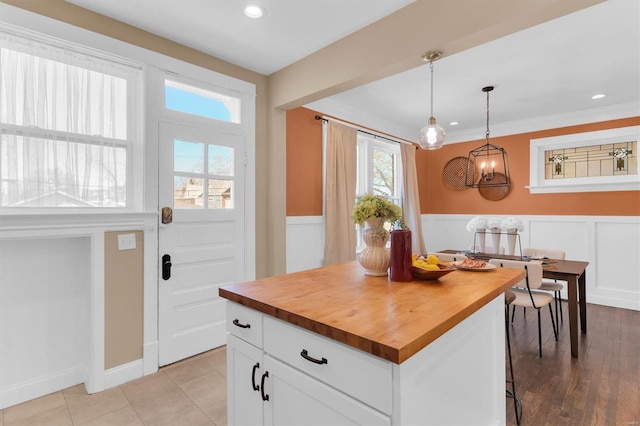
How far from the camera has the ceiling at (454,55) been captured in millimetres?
2262

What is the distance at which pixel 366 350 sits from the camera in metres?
0.93

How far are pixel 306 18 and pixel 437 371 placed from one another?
239 cm

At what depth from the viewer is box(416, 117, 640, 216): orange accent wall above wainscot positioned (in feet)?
13.9

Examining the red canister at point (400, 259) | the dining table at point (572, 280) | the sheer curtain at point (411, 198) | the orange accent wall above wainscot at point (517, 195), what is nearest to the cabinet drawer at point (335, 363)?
the red canister at point (400, 259)

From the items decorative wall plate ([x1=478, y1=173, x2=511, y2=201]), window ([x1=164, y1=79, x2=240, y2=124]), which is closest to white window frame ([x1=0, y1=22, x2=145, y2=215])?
window ([x1=164, y1=79, x2=240, y2=124])

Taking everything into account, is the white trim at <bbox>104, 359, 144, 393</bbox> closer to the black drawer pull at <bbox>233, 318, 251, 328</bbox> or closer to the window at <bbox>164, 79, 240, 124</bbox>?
the black drawer pull at <bbox>233, 318, 251, 328</bbox>

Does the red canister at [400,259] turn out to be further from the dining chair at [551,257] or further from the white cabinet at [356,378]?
the dining chair at [551,257]

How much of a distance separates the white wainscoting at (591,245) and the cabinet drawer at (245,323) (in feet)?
6.88

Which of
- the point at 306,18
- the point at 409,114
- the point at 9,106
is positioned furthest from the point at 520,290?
the point at 9,106

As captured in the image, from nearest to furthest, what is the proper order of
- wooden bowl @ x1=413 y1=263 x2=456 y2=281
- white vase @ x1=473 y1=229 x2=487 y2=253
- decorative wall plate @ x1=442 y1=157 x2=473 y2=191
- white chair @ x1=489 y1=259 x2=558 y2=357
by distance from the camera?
wooden bowl @ x1=413 y1=263 x2=456 y2=281 → white chair @ x1=489 y1=259 x2=558 y2=357 → white vase @ x1=473 y1=229 x2=487 y2=253 → decorative wall plate @ x1=442 y1=157 x2=473 y2=191

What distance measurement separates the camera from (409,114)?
465 cm

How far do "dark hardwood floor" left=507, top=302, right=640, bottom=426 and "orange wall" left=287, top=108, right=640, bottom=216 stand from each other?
1.55 meters

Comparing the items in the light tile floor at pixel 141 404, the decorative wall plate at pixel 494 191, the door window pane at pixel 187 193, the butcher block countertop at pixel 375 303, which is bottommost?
the light tile floor at pixel 141 404

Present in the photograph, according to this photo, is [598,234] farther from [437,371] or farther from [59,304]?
[59,304]
